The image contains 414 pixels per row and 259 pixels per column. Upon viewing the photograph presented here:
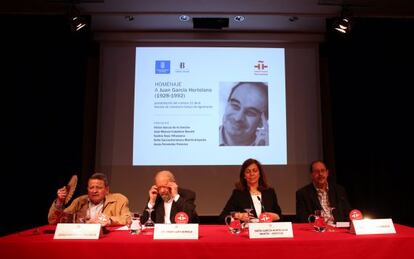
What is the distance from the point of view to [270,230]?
190 centimetres

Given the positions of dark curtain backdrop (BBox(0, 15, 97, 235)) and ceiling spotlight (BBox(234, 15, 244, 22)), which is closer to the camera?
dark curtain backdrop (BBox(0, 15, 97, 235))

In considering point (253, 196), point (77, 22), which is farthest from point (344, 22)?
point (77, 22)

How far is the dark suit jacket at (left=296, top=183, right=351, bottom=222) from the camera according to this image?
3242mm

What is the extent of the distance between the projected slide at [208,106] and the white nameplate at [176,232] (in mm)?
2649

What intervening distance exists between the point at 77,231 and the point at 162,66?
313cm

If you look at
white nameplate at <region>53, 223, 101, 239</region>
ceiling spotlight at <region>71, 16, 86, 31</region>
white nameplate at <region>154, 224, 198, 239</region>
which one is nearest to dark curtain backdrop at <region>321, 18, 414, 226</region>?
ceiling spotlight at <region>71, 16, 86, 31</region>

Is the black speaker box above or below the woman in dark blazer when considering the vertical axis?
above

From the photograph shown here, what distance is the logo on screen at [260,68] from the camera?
15.5ft

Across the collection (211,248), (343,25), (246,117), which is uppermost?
(343,25)

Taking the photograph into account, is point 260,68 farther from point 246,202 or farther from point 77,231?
point 77,231

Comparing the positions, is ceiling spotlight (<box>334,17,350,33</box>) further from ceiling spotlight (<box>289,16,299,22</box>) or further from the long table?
the long table

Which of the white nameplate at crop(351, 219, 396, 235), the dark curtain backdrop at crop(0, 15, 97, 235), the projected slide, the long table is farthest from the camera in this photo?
the projected slide

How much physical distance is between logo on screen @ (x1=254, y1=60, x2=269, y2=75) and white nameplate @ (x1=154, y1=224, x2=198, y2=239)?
3194 millimetres

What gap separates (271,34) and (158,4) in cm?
158
